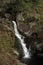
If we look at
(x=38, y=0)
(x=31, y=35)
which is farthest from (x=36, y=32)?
(x=38, y=0)

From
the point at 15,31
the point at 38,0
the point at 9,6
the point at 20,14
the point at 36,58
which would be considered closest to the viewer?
the point at 36,58

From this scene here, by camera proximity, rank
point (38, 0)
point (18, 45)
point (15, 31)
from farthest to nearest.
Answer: point (38, 0), point (15, 31), point (18, 45)

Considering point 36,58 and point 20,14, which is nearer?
point 36,58

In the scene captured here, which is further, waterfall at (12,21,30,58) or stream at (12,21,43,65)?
waterfall at (12,21,30,58)

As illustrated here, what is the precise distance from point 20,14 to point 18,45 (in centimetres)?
866

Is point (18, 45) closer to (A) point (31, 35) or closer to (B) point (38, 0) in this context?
(A) point (31, 35)

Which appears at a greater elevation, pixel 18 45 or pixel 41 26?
pixel 41 26

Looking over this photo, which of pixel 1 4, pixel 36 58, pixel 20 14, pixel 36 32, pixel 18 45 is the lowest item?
pixel 36 58

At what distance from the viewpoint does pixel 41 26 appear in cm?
4197

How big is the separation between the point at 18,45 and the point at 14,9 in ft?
35.4

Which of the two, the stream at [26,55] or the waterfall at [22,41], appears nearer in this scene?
the stream at [26,55]

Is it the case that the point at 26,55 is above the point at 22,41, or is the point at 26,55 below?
below

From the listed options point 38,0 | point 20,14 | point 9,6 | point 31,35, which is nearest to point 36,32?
point 31,35

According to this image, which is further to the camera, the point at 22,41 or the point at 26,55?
the point at 22,41
